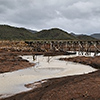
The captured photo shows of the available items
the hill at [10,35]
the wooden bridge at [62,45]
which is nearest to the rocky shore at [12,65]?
the wooden bridge at [62,45]

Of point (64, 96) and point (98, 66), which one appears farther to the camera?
point (98, 66)

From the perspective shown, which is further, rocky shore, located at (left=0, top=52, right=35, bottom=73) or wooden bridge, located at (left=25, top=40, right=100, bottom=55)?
wooden bridge, located at (left=25, top=40, right=100, bottom=55)

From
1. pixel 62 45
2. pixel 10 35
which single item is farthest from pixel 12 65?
pixel 10 35

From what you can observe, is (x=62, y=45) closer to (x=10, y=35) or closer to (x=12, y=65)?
(x=12, y=65)

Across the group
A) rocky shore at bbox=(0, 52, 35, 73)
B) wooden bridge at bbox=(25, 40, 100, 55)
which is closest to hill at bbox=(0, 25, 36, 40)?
wooden bridge at bbox=(25, 40, 100, 55)

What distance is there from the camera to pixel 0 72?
17.2m

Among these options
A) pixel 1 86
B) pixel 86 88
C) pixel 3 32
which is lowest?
pixel 1 86

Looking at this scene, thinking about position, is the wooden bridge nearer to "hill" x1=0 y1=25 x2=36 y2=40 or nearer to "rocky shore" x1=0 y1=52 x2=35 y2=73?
"rocky shore" x1=0 y1=52 x2=35 y2=73

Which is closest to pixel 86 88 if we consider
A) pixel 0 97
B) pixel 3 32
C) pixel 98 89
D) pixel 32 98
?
pixel 98 89

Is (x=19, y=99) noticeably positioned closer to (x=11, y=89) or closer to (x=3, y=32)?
(x=11, y=89)

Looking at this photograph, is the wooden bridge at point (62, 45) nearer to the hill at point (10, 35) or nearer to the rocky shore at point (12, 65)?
the rocky shore at point (12, 65)

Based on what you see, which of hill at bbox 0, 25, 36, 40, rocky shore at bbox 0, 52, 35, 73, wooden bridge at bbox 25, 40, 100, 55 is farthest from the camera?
hill at bbox 0, 25, 36, 40

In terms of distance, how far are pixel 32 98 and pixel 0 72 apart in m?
9.99

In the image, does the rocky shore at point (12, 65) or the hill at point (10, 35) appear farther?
the hill at point (10, 35)
